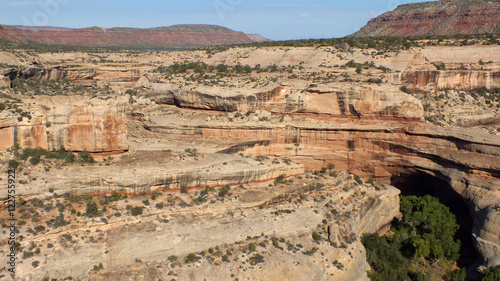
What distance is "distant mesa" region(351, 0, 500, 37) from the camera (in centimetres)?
8006

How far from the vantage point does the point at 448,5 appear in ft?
298

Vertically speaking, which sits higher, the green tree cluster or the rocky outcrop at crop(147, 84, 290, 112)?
the rocky outcrop at crop(147, 84, 290, 112)

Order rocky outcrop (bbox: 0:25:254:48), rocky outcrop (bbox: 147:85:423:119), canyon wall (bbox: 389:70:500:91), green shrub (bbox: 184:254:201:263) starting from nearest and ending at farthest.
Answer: green shrub (bbox: 184:254:201:263)
rocky outcrop (bbox: 147:85:423:119)
canyon wall (bbox: 389:70:500:91)
rocky outcrop (bbox: 0:25:254:48)

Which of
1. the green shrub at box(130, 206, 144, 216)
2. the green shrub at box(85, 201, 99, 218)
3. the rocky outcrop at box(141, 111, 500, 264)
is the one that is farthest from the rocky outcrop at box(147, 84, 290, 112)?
the green shrub at box(85, 201, 99, 218)

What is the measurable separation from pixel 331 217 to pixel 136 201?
10540 mm

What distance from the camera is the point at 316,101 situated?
29.6 meters

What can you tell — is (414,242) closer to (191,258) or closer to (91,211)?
(191,258)

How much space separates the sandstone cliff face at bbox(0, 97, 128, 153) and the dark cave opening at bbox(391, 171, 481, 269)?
777 inches

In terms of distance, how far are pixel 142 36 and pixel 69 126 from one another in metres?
140

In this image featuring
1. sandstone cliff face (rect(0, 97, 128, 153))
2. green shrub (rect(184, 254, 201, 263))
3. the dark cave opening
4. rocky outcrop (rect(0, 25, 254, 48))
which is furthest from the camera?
rocky outcrop (rect(0, 25, 254, 48))

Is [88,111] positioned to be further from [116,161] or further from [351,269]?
[351,269]

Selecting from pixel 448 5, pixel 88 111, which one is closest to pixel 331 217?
pixel 88 111

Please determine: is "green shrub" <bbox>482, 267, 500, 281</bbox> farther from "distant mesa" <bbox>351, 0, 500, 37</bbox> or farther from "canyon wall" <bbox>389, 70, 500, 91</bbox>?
"distant mesa" <bbox>351, 0, 500, 37</bbox>

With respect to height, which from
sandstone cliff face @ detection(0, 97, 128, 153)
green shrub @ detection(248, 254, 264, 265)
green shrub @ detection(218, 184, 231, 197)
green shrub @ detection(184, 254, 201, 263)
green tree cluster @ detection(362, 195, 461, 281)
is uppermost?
sandstone cliff face @ detection(0, 97, 128, 153)
